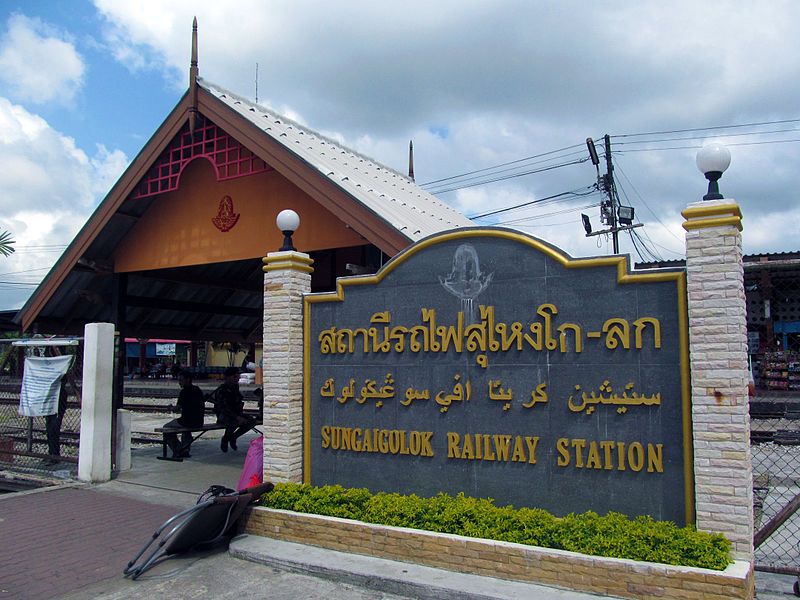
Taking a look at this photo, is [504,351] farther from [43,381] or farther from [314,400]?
[43,381]

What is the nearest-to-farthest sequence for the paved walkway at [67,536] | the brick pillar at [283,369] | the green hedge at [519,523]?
the green hedge at [519,523], the paved walkway at [67,536], the brick pillar at [283,369]

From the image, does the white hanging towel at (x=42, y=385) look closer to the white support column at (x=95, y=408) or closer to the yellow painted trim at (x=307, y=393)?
the white support column at (x=95, y=408)

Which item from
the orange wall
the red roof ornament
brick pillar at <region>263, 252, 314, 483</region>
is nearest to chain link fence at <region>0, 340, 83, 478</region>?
the orange wall

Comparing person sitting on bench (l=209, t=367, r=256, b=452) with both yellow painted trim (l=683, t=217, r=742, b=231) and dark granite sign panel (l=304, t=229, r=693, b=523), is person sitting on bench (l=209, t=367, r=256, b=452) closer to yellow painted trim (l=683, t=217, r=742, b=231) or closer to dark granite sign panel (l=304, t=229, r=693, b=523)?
dark granite sign panel (l=304, t=229, r=693, b=523)

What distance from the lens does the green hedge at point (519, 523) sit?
489 cm

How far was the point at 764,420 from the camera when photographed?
666 inches

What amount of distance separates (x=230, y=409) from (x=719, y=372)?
9.92m

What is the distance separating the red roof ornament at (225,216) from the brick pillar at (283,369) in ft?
8.84

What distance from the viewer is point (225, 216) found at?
1013cm

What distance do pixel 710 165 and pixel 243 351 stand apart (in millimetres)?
51449

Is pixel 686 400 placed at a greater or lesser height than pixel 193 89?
lesser

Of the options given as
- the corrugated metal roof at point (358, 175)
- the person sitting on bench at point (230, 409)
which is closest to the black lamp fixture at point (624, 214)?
the corrugated metal roof at point (358, 175)

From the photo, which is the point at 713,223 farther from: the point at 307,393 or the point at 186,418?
the point at 186,418

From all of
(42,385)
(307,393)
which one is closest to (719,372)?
(307,393)
